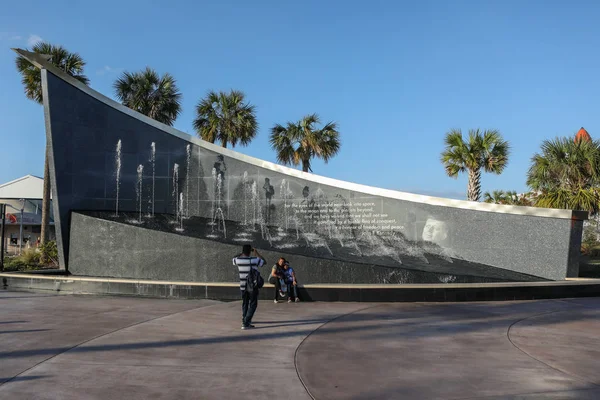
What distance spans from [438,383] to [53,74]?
18004mm

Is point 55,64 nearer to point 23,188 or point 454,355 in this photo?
point 454,355

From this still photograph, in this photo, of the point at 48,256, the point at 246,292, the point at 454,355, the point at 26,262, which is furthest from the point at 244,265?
the point at 26,262

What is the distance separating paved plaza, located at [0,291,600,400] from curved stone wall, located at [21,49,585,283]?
13.8ft

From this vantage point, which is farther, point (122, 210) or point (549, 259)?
point (122, 210)

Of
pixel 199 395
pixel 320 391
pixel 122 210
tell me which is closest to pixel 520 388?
pixel 320 391

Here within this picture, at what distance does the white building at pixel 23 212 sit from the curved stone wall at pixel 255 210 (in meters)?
27.3

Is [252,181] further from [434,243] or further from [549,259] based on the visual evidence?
[549,259]

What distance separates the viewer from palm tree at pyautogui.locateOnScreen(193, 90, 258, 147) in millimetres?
31141

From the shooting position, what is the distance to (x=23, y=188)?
197 feet

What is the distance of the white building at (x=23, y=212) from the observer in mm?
48062

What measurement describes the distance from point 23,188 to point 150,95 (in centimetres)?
3996

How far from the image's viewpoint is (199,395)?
5.07m

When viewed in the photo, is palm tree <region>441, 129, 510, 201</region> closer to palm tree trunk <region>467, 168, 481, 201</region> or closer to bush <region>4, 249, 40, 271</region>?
palm tree trunk <region>467, 168, 481, 201</region>

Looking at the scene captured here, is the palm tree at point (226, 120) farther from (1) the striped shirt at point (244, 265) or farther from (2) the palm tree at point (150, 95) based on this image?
(1) the striped shirt at point (244, 265)
